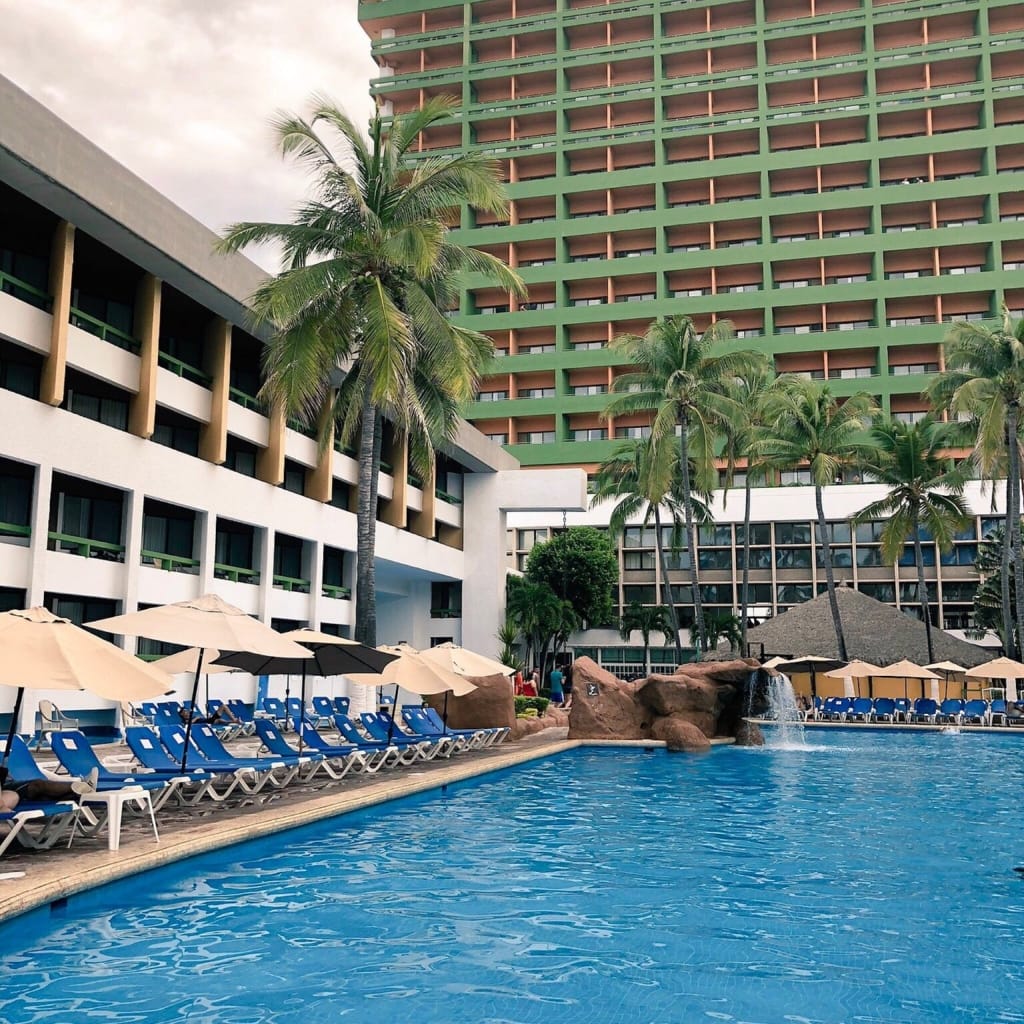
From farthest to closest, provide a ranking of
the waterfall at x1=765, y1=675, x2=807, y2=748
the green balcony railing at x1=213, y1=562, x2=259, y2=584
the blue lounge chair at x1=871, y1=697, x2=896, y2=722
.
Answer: the blue lounge chair at x1=871, y1=697, x2=896, y2=722 → the waterfall at x1=765, y1=675, x2=807, y2=748 → the green balcony railing at x1=213, y1=562, x2=259, y2=584

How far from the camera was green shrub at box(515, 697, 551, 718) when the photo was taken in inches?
1069

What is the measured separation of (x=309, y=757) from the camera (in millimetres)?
13742

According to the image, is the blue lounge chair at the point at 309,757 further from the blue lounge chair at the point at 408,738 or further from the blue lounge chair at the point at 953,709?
the blue lounge chair at the point at 953,709

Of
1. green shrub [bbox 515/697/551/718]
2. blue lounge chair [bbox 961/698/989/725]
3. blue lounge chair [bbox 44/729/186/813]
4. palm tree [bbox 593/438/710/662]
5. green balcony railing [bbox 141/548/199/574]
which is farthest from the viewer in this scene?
palm tree [bbox 593/438/710/662]

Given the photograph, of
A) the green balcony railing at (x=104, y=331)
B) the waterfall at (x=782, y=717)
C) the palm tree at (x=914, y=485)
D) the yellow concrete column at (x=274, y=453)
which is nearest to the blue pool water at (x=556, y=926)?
the waterfall at (x=782, y=717)

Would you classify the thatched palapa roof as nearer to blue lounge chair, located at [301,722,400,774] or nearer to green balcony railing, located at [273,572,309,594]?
green balcony railing, located at [273,572,309,594]

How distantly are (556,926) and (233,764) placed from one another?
229 inches

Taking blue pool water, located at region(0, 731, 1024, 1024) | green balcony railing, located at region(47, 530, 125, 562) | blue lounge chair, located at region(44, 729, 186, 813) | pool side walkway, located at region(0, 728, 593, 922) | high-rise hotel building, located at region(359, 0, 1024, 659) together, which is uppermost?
high-rise hotel building, located at region(359, 0, 1024, 659)

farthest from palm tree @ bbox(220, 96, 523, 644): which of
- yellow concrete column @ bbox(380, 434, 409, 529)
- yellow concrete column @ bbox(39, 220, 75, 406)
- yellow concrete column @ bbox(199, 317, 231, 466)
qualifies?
yellow concrete column @ bbox(380, 434, 409, 529)

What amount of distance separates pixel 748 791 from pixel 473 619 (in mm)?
23291

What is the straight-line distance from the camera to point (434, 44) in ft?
235

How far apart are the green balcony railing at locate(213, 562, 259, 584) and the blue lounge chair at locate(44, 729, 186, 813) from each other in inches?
538

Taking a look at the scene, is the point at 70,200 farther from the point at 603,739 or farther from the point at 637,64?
the point at 637,64

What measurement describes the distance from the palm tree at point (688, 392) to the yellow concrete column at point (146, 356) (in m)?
17.1
